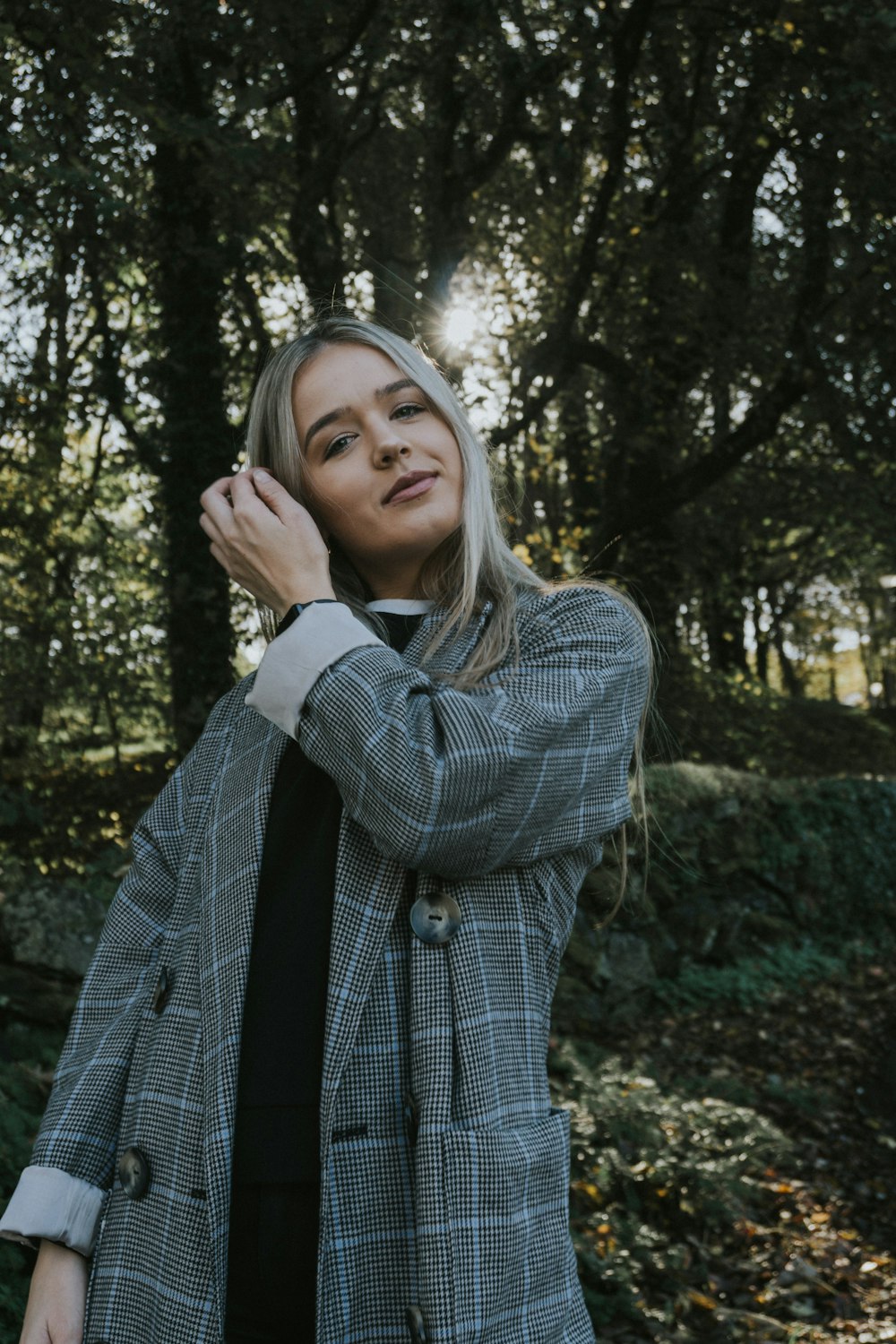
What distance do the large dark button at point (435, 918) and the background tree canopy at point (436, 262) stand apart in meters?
3.28

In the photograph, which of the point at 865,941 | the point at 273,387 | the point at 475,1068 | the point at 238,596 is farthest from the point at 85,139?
the point at 865,941

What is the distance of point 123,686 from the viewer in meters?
8.20

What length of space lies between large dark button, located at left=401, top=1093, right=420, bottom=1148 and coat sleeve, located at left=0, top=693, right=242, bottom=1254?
532 millimetres

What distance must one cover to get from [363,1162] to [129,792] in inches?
308

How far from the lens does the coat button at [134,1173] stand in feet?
5.32

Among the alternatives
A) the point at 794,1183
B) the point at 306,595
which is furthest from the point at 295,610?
the point at 794,1183

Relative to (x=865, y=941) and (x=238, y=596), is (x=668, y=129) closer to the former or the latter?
(x=238, y=596)

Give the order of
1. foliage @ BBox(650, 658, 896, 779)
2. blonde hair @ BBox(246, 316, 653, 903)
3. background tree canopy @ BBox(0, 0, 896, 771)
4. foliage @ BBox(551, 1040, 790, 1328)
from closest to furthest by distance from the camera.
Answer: blonde hair @ BBox(246, 316, 653, 903) < foliage @ BBox(551, 1040, 790, 1328) < background tree canopy @ BBox(0, 0, 896, 771) < foliage @ BBox(650, 658, 896, 779)

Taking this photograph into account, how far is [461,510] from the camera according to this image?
2.01 m

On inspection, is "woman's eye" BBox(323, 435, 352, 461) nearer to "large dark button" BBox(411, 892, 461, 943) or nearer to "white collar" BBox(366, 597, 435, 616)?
"white collar" BBox(366, 597, 435, 616)

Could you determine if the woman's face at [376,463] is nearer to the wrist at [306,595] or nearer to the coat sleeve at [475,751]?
the wrist at [306,595]

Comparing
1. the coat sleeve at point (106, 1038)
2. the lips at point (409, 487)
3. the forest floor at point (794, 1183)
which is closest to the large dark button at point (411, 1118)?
the coat sleeve at point (106, 1038)

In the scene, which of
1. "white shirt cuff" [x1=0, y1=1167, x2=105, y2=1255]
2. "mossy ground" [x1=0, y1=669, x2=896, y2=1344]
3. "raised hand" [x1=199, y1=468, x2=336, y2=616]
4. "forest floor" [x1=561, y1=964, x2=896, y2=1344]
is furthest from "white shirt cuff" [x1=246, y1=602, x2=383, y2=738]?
"forest floor" [x1=561, y1=964, x2=896, y2=1344]

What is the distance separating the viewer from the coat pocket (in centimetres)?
138
